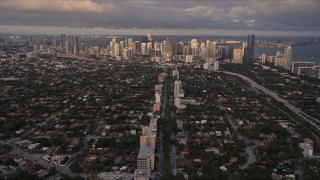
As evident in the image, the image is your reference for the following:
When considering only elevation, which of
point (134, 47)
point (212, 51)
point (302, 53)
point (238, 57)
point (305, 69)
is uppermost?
point (134, 47)

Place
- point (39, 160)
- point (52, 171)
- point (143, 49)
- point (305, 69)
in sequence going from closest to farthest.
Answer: point (52, 171) → point (39, 160) → point (305, 69) → point (143, 49)

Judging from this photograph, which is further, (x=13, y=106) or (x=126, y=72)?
(x=126, y=72)

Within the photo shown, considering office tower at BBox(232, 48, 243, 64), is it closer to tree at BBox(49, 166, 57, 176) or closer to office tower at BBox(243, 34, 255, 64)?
office tower at BBox(243, 34, 255, 64)

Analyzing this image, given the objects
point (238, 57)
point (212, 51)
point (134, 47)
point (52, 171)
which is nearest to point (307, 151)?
point (52, 171)

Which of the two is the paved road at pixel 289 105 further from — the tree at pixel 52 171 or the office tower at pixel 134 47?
the office tower at pixel 134 47

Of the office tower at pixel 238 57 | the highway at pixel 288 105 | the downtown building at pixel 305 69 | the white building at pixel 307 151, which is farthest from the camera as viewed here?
the office tower at pixel 238 57

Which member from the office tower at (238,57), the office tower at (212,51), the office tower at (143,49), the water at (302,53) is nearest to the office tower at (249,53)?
the office tower at (238,57)

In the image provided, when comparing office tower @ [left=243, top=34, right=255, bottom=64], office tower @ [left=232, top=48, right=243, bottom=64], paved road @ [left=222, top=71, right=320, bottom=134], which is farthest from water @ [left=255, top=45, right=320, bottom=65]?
paved road @ [left=222, top=71, right=320, bottom=134]

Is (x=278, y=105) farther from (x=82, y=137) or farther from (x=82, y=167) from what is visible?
(x=82, y=167)

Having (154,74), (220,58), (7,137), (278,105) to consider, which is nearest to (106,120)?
(7,137)

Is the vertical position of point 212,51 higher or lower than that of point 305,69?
higher

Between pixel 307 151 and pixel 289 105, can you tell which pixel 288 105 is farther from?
pixel 307 151
